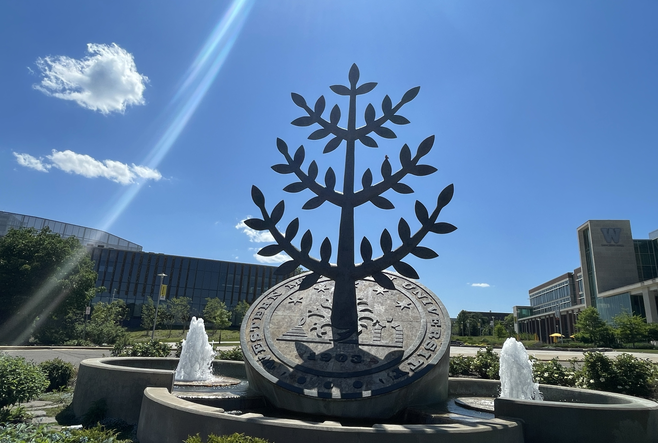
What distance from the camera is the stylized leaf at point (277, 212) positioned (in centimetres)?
851

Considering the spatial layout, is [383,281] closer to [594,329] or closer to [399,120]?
[399,120]

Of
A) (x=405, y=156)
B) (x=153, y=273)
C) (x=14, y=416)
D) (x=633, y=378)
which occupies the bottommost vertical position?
(x=14, y=416)

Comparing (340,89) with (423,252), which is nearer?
(423,252)

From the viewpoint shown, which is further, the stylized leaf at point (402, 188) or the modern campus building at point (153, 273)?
the modern campus building at point (153, 273)

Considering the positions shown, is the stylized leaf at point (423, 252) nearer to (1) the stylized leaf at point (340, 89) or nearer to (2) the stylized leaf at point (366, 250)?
(2) the stylized leaf at point (366, 250)

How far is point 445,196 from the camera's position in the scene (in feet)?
26.7

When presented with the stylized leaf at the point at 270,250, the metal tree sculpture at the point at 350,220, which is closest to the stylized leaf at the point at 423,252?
the metal tree sculpture at the point at 350,220

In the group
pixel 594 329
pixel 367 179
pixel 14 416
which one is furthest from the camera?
pixel 594 329

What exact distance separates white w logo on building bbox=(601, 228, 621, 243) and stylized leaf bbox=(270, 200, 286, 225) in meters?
70.3

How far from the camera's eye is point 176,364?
441 inches

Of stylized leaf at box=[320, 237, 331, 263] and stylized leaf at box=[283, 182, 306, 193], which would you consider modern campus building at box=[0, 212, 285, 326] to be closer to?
stylized leaf at box=[283, 182, 306, 193]

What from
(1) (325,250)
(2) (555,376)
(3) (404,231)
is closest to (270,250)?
(1) (325,250)

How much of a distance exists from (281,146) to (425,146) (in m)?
3.19

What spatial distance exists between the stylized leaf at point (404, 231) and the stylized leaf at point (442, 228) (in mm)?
467
